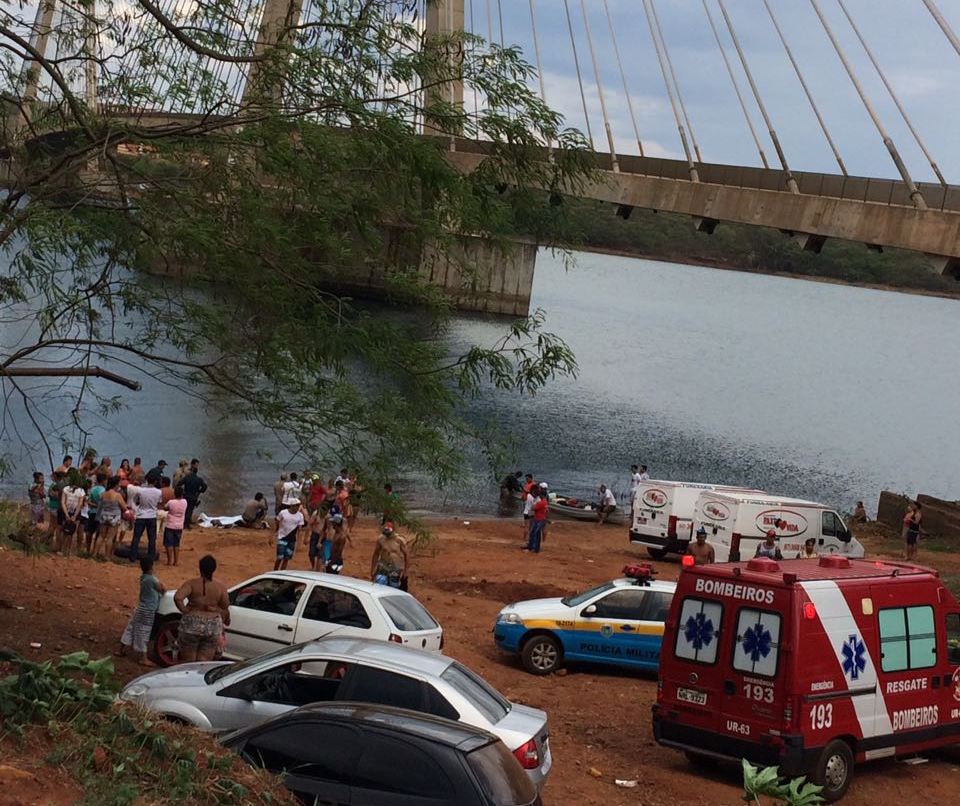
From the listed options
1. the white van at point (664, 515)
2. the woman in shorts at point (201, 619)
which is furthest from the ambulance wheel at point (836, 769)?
the white van at point (664, 515)

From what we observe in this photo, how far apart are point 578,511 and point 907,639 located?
82.2 ft

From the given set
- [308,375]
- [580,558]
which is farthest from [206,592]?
[580,558]

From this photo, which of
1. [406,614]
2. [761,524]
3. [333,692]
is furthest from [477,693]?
[761,524]

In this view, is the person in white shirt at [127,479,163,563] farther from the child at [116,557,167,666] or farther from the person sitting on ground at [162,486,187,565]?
the child at [116,557,167,666]

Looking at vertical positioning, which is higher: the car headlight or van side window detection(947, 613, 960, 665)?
van side window detection(947, 613, 960, 665)

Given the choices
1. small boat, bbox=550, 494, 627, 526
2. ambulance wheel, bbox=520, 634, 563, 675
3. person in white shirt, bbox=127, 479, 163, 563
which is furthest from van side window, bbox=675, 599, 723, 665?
small boat, bbox=550, 494, 627, 526

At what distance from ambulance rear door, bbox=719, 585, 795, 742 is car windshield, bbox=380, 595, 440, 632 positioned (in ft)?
11.0

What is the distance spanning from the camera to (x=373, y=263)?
14.4 metres

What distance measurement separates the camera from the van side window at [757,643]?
12.8 metres

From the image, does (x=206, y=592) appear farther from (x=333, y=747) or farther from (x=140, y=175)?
(x=333, y=747)

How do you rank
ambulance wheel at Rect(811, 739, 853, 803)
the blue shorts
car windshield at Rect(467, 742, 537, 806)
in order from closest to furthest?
car windshield at Rect(467, 742, 537, 806) < ambulance wheel at Rect(811, 739, 853, 803) < the blue shorts

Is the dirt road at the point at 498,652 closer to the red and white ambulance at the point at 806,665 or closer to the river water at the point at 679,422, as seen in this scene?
the red and white ambulance at the point at 806,665

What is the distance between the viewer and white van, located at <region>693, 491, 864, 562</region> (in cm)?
2858

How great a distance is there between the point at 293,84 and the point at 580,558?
725 inches
